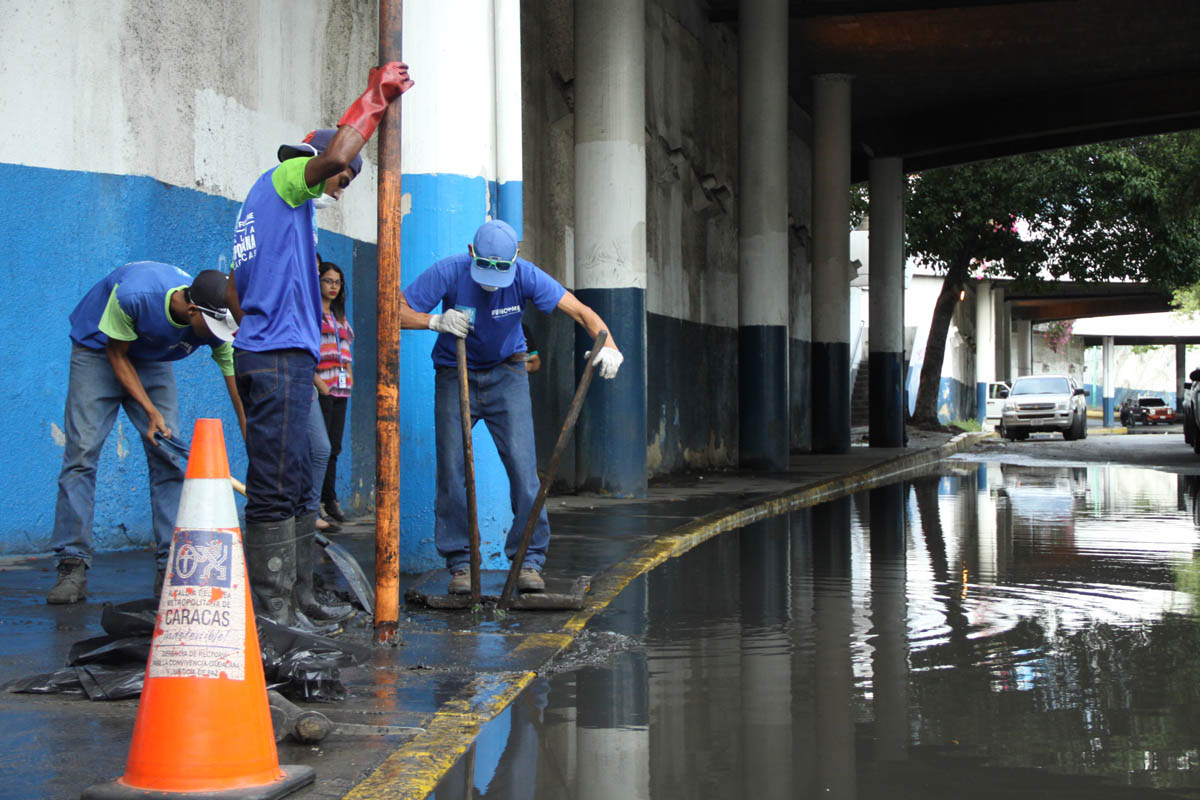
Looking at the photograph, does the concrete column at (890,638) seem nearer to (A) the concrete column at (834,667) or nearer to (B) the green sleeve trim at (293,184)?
(A) the concrete column at (834,667)

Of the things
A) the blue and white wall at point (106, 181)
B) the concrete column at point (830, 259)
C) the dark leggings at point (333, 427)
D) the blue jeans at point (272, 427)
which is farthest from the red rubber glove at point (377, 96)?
the concrete column at point (830, 259)

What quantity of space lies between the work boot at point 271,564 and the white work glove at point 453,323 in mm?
1337

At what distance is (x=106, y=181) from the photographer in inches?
318

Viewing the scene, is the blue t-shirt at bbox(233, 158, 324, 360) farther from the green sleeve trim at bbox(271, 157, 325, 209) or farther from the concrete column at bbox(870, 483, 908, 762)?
the concrete column at bbox(870, 483, 908, 762)

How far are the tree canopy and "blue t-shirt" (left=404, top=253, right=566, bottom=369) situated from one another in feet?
83.3

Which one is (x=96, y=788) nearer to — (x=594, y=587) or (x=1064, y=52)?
(x=594, y=587)

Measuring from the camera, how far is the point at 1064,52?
22.5m

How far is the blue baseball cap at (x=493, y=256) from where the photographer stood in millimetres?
6352

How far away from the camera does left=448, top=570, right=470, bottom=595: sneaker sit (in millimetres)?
6555

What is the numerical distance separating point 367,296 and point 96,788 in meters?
7.68

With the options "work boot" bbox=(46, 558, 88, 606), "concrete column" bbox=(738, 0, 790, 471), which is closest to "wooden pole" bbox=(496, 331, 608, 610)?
"work boot" bbox=(46, 558, 88, 606)

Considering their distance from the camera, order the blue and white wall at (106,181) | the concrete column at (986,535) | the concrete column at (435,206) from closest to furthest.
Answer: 1. the concrete column at (435,206)
2. the blue and white wall at (106,181)
3. the concrete column at (986,535)

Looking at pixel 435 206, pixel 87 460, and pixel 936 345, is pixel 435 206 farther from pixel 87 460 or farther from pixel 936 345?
pixel 936 345

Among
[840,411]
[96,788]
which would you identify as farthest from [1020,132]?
[96,788]
